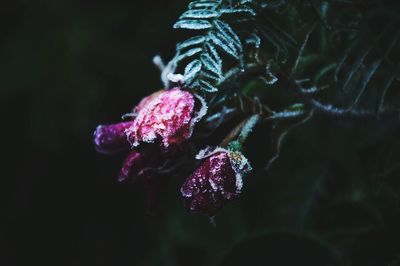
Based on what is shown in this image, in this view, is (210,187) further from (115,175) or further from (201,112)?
(115,175)

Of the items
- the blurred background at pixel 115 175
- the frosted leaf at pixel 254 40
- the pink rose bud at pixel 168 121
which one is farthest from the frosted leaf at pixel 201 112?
the blurred background at pixel 115 175

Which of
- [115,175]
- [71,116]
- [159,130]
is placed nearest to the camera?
[159,130]

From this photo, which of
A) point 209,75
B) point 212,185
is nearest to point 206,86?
point 209,75

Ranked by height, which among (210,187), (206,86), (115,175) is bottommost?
(115,175)

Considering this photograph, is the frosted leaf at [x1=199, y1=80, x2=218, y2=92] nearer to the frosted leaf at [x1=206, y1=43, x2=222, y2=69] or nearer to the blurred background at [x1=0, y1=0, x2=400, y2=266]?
the frosted leaf at [x1=206, y1=43, x2=222, y2=69]

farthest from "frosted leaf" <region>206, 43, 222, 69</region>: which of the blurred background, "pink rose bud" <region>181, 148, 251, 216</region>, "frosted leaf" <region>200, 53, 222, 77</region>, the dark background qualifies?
the dark background

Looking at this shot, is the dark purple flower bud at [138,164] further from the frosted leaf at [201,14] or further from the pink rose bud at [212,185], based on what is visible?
the frosted leaf at [201,14]

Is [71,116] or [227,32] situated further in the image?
[71,116]
